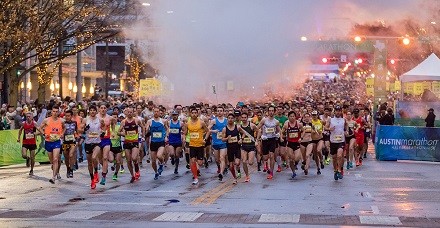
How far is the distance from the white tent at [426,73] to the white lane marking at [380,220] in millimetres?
28145

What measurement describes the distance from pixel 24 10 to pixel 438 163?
1476cm

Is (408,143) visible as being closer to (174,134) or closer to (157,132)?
(174,134)

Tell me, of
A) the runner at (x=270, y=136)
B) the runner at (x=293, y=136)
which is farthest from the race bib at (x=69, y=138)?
the runner at (x=293, y=136)

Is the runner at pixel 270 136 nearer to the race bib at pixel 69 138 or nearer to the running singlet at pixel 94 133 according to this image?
the running singlet at pixel 94 133

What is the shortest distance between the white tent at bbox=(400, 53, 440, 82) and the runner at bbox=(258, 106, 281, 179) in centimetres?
1969

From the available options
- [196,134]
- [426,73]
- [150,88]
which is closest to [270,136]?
[196,134]

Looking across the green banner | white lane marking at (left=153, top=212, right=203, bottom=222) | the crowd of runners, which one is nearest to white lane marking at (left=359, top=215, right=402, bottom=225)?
white lane marking at (left=153, top=212, right=203, bottom=222)

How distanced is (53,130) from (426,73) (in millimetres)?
24041

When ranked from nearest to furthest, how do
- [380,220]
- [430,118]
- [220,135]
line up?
[380,220] → [220,135] → [430,118]

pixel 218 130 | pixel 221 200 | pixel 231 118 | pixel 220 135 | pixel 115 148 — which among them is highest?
pixel 231 118

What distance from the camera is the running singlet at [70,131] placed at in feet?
76.8

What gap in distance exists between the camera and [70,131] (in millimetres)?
23469

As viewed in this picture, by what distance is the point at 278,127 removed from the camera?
24.6 m

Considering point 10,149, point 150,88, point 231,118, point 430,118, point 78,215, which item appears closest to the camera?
point 78,215
